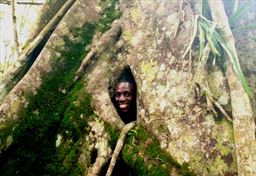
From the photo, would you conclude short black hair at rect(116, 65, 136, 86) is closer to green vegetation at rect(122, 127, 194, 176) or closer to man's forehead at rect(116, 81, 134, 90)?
man's forehead at rect(116, 81, 134, 90)

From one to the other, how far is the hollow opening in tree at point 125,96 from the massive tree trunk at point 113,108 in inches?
3.3

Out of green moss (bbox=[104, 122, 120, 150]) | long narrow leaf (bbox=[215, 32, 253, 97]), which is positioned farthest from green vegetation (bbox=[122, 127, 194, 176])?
long narrow leaf (bbox=[215, 32, 253, 97])

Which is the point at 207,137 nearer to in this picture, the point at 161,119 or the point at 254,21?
the point at 161,119

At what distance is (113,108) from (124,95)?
27 centimetres

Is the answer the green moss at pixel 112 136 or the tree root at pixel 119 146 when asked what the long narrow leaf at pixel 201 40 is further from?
the green moss at pixel 112 136

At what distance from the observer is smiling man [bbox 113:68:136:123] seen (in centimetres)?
397

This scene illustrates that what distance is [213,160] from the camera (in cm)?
310

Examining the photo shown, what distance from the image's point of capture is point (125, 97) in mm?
3969

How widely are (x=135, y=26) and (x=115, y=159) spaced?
1.46m

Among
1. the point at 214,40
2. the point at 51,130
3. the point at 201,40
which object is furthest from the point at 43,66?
the point at 214,40

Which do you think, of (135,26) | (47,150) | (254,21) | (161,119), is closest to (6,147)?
(47,150)

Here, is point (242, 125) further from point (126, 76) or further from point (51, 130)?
point (51, 130)

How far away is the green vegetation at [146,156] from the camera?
3.24 meters

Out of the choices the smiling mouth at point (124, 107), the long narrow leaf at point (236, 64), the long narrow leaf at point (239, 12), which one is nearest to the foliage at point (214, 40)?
the long narrow leaf at point (236, 64)
